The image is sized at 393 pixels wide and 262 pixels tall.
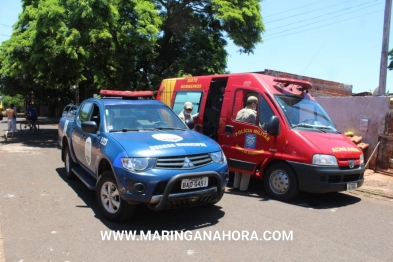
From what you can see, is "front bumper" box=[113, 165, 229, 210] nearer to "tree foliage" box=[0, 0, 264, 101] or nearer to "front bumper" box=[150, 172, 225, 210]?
"front bumper" box=[150, 172, 225, 210]

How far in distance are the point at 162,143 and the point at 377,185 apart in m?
5.59

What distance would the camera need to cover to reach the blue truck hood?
437 centimetres

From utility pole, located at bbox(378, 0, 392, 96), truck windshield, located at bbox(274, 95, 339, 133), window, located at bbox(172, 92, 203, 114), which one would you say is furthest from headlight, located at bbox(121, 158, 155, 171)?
utility pole, located at bbox(378, 0, 392, 96)

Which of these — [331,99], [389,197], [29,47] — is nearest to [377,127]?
[331,99]

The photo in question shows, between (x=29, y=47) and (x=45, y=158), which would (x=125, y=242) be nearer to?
(x=45, y=158)

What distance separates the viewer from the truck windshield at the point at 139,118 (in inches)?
212

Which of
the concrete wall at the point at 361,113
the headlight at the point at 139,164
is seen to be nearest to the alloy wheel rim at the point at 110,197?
the headlight at the point at 139,164

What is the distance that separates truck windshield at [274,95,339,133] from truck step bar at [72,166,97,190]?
3.63m

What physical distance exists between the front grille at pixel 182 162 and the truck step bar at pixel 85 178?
5.14 feet

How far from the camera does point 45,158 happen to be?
34.2ft

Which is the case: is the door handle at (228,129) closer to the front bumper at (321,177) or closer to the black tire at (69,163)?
the front bumper at (321,177)

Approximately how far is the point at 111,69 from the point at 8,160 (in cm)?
685

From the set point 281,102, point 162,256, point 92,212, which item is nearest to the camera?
point 162,256

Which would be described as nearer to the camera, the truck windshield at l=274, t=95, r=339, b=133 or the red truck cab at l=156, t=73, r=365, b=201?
the red truck cab at l=156, t=73, r=365, b=201
